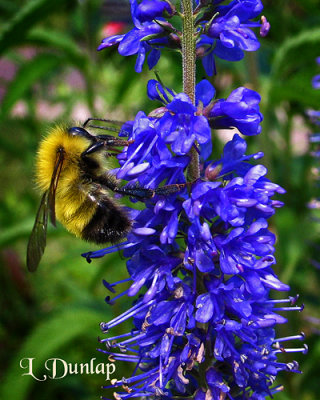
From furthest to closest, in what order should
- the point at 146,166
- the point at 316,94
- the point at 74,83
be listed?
the point at 74,83 → the point at 316,94 → the point at 146,166

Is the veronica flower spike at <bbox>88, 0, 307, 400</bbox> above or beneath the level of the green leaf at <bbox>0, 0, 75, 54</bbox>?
beneath

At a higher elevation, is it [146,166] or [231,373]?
[146,166]

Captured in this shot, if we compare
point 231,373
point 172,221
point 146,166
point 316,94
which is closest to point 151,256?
point 172,221

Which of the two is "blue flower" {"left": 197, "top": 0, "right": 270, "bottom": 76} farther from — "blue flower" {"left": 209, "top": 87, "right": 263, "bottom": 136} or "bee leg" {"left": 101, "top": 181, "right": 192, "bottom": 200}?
"bee leg" {"left": 101, "top": 181, "right": 192, "bottom": 200}

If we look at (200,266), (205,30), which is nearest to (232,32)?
(205,30)

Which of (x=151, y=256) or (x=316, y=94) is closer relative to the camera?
(x=151, y=256)

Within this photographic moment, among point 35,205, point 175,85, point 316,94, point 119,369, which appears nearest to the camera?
point 316,94

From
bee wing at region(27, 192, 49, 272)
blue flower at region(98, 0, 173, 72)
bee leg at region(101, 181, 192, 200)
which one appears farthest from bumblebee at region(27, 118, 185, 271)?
blue flower at region(98, 0, 173, 72)

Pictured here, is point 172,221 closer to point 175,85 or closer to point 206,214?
point 206,214
